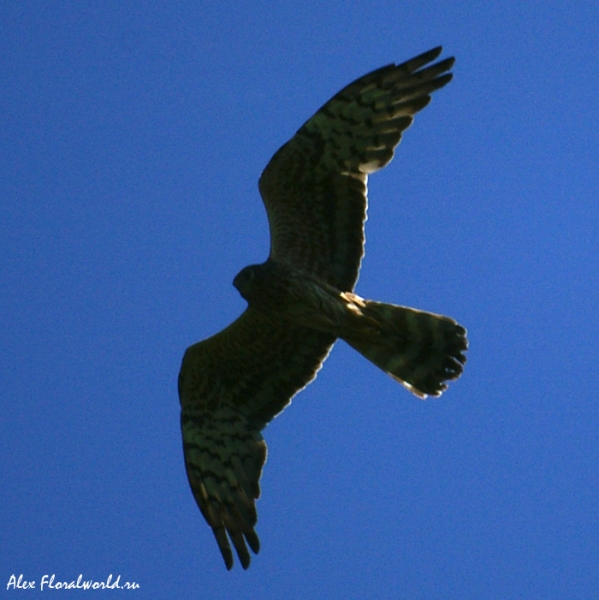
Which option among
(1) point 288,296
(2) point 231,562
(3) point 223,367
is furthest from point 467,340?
(2) point 231,562

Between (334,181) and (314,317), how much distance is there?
101 centimetres

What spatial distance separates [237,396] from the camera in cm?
708

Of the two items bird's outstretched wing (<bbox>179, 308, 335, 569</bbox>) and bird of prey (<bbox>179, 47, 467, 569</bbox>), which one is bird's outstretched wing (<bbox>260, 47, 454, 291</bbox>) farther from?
bird's outstretched wing (<bbox>179, 308, 335, 569</bbox>)

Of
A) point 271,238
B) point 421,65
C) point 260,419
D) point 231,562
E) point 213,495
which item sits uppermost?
point 421,65

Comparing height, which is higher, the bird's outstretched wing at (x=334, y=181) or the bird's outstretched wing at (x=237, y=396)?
the bird's outstretched wing at (x=334, y=181)

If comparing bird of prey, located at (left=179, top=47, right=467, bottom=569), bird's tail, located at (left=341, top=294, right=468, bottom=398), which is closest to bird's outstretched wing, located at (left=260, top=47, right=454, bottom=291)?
bird of prey, located at (left=179, top=47, right=467, bottom=569)

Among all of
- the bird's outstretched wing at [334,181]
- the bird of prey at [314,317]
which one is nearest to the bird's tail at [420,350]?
the bird of prey at [314,317]

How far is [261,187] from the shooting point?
680 centimetres

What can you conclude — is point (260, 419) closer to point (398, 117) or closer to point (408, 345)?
point (408, 345)

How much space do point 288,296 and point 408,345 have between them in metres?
0.95

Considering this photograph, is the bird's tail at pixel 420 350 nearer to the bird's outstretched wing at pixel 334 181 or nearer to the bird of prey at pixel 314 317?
the bird of prey at pixel 314 317

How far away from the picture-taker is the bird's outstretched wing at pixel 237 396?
6.77 m

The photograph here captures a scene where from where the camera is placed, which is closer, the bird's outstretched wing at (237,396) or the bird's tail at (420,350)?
the bird's tail at (420,350)

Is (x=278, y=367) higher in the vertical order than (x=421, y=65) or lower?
lower
